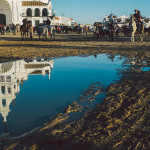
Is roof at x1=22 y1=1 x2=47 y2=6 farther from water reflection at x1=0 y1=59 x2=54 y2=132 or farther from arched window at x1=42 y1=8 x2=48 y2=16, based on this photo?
water reflection at x1=0 y1=59 x2=54 y2=132

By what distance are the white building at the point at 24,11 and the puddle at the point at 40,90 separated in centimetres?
5236

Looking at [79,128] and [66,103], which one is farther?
[66,103]

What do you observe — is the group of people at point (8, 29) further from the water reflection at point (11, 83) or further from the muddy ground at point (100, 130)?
the muddy ground at point (100, 130)

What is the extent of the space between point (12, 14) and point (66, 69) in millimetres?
52566

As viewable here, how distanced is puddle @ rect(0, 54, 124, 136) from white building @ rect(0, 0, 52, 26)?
52365mm

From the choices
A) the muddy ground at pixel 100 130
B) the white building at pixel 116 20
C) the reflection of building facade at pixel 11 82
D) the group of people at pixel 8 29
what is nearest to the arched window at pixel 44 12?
the white building at pixel 116 20

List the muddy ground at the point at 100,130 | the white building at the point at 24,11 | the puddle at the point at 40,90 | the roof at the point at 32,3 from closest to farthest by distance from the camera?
1. the muddy ground at the point at 100,130
2. the puddle at the point at 40,90
3. the white building at the point at 24,11
4. the roof at the point at 32,3

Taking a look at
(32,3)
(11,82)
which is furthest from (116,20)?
(11,82)

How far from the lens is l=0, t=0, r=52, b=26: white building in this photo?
56.1 metres

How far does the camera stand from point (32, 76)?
6.27m

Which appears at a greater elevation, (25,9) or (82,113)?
(25,9)

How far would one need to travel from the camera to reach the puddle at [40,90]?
3395mm

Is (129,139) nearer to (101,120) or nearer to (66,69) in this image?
(101,120)

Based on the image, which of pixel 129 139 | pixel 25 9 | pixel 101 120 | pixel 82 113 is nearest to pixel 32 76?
pixel 82 113
